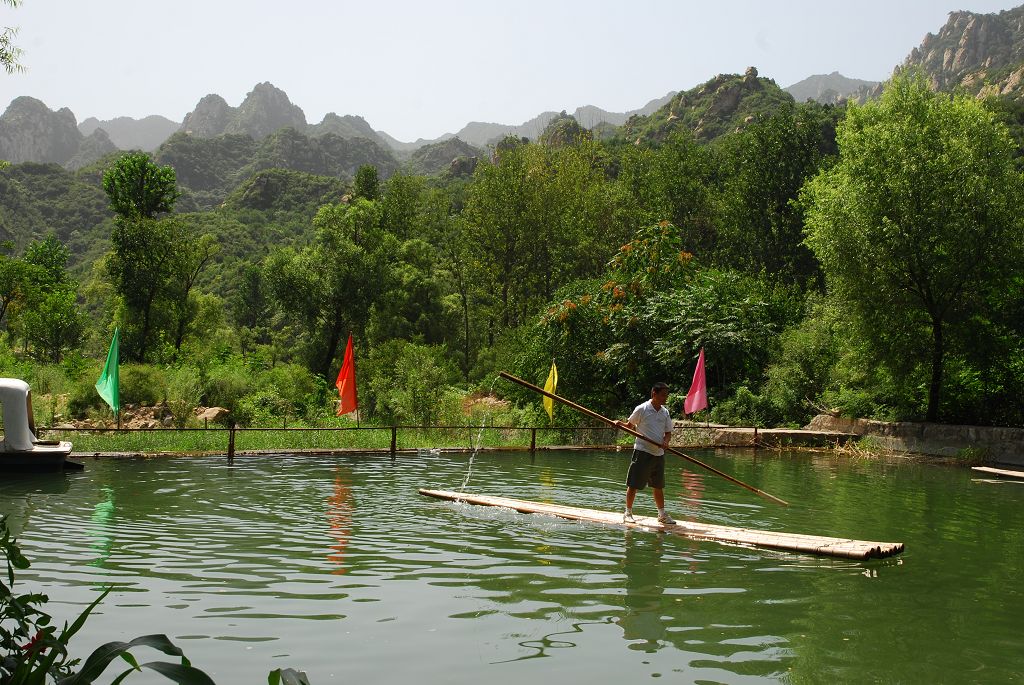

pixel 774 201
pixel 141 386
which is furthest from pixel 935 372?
pixel 774 201

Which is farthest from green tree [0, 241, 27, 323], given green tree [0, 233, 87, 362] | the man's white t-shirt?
the man's white t-shirt

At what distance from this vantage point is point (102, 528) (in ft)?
42.3

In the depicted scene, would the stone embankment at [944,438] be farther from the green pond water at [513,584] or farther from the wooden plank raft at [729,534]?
the wooden plank raft at [729,534]

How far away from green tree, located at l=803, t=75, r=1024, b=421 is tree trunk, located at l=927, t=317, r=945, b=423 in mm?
30

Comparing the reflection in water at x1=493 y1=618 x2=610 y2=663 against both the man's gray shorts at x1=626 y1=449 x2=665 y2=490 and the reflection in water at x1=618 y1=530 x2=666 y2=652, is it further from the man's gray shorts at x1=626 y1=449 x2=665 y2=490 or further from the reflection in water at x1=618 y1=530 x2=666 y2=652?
the man's gray shorts at x1=626 y1=449 x2=665 y2=490

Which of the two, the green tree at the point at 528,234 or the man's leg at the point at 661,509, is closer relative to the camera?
the man's leg at the point at 661,509

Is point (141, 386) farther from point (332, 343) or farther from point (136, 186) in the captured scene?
point (332, 343)

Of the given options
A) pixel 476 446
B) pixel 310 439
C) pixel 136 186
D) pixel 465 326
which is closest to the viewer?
pixel 310 439

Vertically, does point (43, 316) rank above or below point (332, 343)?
above

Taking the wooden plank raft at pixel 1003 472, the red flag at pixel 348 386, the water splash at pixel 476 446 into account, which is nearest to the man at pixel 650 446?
the water splash at pixel 476 446

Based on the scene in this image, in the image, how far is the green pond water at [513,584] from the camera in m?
7.36

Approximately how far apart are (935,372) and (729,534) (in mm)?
17490

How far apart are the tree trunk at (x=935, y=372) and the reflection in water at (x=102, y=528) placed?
22410mm

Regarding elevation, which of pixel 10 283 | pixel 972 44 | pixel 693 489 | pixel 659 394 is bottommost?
pixel 693 489
